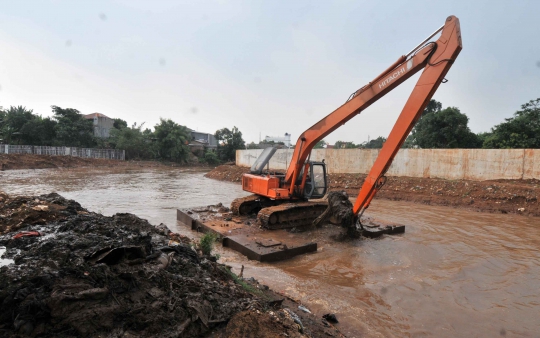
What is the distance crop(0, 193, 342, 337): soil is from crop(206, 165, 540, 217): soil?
12.2 m

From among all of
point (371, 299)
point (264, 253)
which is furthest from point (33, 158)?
point (371, 299)

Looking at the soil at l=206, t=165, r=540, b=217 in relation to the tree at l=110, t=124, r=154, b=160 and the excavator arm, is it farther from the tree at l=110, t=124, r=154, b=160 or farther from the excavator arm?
the tree at l=110, t=124, r=154, b=160

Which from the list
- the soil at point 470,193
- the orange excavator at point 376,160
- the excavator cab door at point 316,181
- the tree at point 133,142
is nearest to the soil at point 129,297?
the orange excavator at point 376,160

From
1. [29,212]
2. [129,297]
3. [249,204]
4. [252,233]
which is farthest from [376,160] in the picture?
[29,212]

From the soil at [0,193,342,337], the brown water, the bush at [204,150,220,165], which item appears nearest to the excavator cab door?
the brown water

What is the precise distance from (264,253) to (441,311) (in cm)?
297

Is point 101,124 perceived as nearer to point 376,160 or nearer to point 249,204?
point 249,204

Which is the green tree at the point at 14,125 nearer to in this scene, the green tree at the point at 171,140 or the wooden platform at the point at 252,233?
the green tree at the point at 171,140

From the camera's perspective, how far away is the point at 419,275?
5531 mm

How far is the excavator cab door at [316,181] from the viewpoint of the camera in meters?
8.02

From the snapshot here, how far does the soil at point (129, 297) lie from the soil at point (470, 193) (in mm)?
12156

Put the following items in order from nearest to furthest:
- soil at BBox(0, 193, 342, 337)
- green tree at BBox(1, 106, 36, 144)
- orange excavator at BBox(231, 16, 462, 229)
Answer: soil at BBox(0, 193, 342, 337) < orange excavator at BBox(231, 16, 462, 229) < green tree at BBox(1, 106, 36, 144)

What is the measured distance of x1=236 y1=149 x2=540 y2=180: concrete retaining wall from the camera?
1420 cm

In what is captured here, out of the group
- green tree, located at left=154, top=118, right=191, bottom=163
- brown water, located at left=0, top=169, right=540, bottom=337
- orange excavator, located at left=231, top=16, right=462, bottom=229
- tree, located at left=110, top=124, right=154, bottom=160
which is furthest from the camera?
green tree, located at left=154, top=118, right=191, bottom=163
